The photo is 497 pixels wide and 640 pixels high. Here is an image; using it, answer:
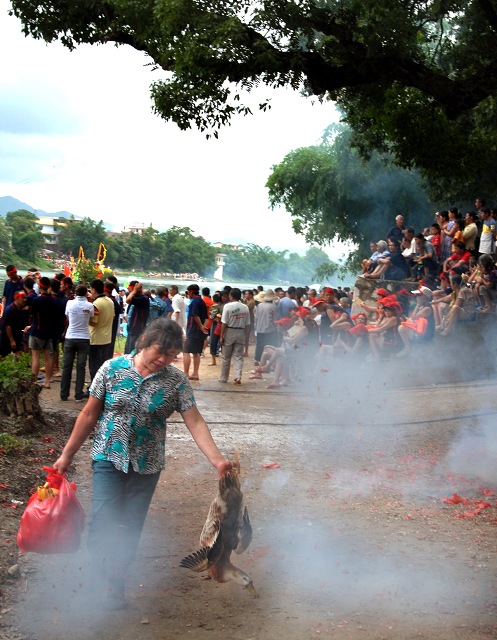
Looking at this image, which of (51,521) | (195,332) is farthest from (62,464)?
(195,332)

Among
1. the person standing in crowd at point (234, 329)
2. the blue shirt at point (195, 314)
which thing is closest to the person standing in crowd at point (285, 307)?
the blue shirt at point (195, 314)

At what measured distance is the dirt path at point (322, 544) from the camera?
15.2 feet

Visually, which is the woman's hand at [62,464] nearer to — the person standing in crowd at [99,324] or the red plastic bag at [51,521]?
the red plastic bag at [51,521]

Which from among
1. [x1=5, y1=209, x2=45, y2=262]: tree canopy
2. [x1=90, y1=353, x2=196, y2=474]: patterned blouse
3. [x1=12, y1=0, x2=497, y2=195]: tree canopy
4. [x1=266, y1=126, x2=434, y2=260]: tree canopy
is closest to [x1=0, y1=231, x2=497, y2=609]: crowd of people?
[x1=90, y1=353, x2=196, y2=474]: patterned blouse

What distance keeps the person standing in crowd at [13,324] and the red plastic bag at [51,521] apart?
30.3 ft

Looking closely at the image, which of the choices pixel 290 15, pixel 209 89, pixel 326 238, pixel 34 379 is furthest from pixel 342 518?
pixel 326 238

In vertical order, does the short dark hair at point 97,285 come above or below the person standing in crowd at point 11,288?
above

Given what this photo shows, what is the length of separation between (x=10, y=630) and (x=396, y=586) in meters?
2.40

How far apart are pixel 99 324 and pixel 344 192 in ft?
62.4

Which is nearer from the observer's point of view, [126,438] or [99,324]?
[126,438]

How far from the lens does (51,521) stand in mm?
4453

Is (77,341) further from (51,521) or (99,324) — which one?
(51,521)

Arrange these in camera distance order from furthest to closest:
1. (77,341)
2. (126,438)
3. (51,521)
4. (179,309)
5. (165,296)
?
(165,296) → (179,309) → (77,341) → (126,438) → (51,521)

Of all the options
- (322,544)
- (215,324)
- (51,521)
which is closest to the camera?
(51,521)
